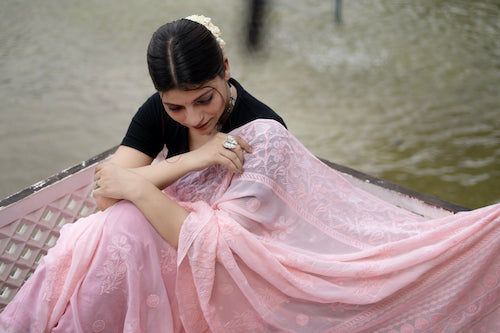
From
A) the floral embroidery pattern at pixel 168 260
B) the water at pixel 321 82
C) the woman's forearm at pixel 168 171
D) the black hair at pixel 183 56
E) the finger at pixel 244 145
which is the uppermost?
the black hair at pixel 183 56

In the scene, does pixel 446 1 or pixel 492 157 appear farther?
pixel 446 1

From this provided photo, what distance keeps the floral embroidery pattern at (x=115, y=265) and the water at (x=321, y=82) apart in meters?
1.59

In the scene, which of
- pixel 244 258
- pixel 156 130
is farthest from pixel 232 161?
pixel 156 130

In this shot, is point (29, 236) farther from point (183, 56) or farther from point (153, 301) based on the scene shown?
point (183, 56)

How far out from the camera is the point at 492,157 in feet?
11.4

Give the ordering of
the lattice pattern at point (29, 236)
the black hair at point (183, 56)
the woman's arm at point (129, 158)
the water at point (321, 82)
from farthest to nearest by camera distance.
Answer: the water at point (321, 82), the lattice pattern at point (29, 236), the woman's arm at point (129, 158), the black hair at point (183, 56)

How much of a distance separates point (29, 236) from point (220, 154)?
881 millimetres

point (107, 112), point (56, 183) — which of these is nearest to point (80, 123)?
point (107, 112)

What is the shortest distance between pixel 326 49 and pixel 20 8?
411 centimetres

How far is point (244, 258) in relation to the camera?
1.19 metres

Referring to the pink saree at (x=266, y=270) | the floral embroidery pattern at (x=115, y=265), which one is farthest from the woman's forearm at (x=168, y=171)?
the floral embroidery pattern at (x=115, y=265)

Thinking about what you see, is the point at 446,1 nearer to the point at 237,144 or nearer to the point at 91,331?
the point at 237,144

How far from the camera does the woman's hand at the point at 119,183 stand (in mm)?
1212

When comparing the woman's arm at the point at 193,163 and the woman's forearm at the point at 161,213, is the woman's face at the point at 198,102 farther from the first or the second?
the woman's forearm at the point at 161,213
